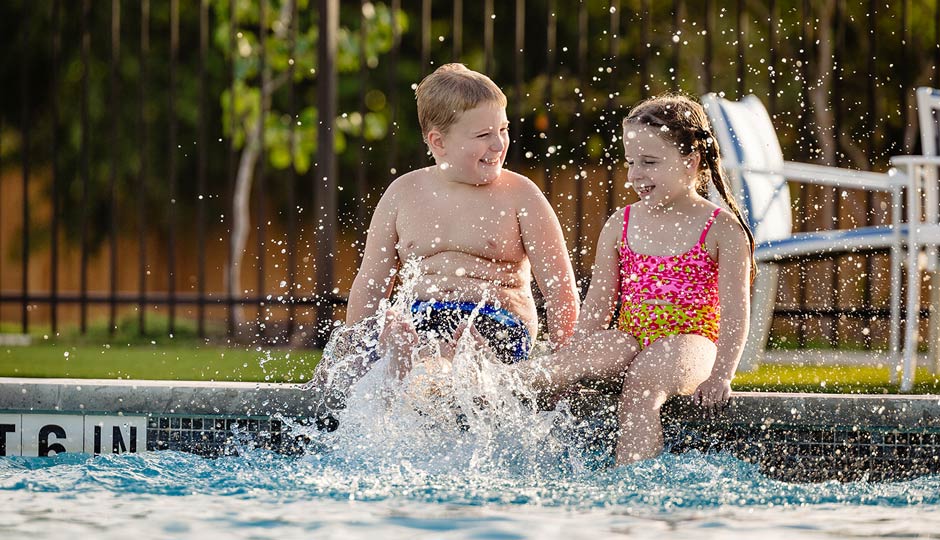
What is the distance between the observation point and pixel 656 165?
373cm

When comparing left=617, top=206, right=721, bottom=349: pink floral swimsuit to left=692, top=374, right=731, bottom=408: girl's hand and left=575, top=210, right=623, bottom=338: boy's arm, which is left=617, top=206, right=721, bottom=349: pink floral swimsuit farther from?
left=692, top=374, right=731, bottom=408: girl's hand

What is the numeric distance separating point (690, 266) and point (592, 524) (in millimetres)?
1132

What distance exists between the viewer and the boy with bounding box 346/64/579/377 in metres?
3.68

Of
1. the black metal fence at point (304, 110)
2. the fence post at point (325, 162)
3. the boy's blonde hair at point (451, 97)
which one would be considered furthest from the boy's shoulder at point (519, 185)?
the black metal fence at point (304, 110)

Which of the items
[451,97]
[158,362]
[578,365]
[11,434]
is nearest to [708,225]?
[578,365]

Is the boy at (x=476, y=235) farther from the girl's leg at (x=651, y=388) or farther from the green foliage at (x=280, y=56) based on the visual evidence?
the green foliage at (x=280, y=56)

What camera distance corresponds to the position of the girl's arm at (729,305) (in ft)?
11.3

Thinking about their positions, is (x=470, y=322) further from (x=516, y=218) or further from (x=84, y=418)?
(x=84, y=418)

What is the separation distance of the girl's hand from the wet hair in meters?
0.45

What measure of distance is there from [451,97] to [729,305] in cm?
94

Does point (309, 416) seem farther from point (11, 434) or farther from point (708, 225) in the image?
point (708, 225)

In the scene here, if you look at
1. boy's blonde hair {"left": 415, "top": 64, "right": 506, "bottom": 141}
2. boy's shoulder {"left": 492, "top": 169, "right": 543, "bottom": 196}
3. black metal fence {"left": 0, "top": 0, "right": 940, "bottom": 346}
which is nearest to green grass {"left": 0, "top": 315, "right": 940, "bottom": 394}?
boy's shoulder {"left": 492, "top": 169, "right": 543, "bottom": 196}

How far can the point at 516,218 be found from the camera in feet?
12.3

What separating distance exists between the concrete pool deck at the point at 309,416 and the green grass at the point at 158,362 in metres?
0.67
